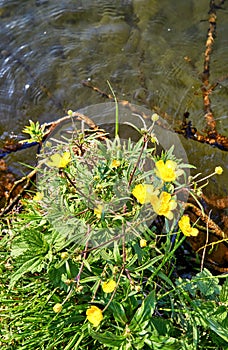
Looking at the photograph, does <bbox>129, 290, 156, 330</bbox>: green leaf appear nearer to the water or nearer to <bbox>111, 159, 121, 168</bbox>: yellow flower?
<bbox>111, 159, 121, 168</bbox>: yellow flower

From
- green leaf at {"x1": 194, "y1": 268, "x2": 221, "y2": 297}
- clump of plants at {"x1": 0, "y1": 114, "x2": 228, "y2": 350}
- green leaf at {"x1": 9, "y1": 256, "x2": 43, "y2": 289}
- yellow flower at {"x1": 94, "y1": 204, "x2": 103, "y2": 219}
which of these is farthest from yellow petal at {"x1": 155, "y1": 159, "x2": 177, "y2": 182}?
green leaf at {"x1": 9, "y1": 256, "x2": 43, "y2": 289}

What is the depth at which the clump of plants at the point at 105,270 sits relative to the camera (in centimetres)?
177

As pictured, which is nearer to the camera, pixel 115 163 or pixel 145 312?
pixel 145 312

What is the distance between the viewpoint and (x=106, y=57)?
10.9ft

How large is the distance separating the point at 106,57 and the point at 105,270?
1.89 m

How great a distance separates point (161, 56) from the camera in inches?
129

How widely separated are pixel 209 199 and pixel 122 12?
1628mm

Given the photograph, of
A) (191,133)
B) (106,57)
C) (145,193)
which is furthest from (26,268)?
(106,57)

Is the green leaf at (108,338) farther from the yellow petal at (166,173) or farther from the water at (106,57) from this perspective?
the water at (106,57)

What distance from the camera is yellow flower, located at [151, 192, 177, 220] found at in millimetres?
1610

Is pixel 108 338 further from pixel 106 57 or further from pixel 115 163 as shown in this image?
pixel 106 57

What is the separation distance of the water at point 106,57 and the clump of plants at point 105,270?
1.02 m

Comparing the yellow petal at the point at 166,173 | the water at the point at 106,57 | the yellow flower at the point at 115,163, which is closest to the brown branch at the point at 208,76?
the water at the point at 106,57

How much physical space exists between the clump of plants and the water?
102cm
